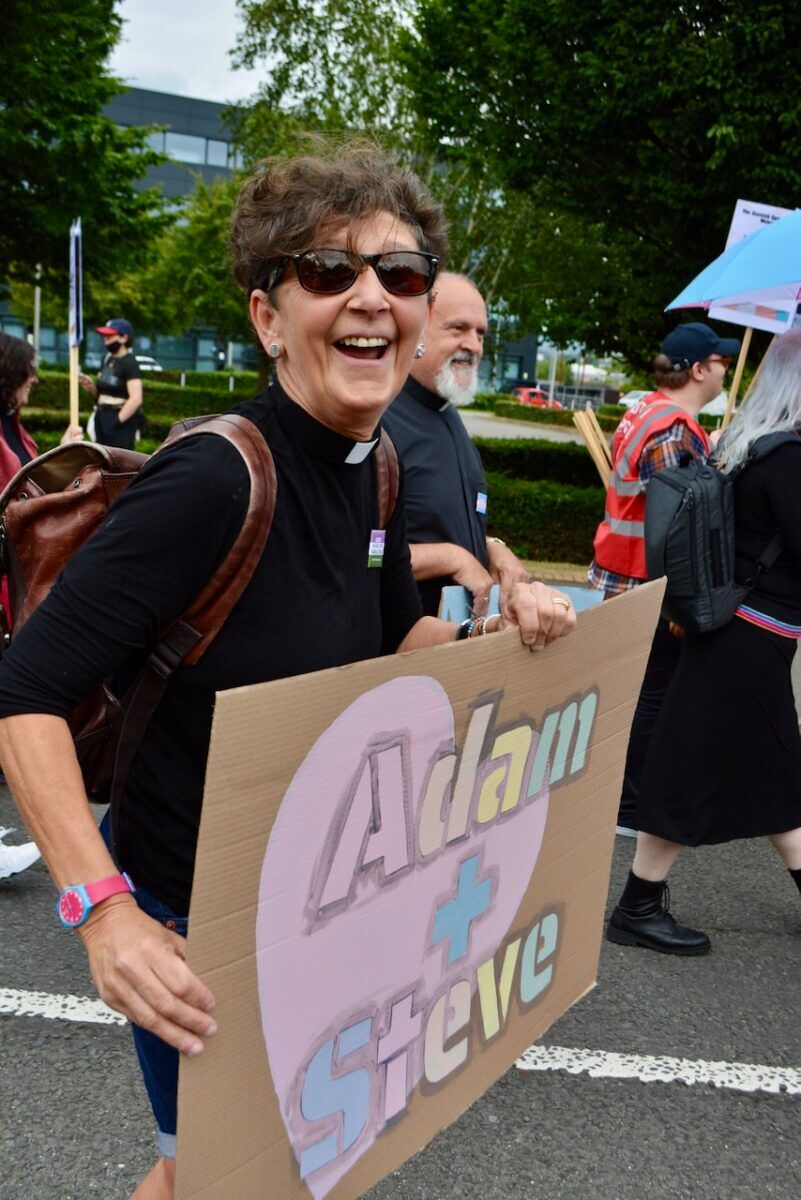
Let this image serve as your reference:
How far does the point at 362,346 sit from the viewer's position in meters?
1.61

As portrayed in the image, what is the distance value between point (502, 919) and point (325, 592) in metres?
0.60

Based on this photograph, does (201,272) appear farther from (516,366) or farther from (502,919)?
(516,366)

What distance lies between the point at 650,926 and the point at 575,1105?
1040 mm

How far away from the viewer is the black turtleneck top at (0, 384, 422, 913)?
4.44ft

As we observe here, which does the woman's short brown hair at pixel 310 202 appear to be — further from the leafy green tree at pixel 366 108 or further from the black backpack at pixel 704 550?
the leafy green tree at pixel 366 108

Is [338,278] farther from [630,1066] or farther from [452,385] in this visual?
[630,1066]

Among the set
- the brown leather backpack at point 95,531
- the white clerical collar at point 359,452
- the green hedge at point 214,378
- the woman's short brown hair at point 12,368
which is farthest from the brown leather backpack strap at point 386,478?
the green hedge at point 214,378

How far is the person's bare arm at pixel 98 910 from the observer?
123 centimetres

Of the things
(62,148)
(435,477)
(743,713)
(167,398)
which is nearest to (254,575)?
(435,477)

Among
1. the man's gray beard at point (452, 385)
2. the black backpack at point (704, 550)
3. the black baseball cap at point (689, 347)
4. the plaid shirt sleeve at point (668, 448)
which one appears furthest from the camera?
the black baseball cap at point (689, 347)

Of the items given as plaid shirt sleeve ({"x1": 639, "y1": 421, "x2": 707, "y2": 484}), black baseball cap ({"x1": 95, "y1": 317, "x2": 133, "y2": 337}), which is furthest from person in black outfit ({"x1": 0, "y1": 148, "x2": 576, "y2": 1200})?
black baseball cap ({"x1": 95, "y1": 317, "x2": 133, "y2": 337})

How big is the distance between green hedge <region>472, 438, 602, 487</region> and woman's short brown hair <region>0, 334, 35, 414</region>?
10707 millimetres

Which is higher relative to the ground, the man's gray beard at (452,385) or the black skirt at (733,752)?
the man's gray beard at (452,385)

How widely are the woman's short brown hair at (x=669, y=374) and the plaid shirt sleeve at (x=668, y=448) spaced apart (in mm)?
290
